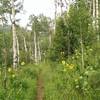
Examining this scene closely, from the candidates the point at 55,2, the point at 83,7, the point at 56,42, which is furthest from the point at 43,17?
the point at 83,7

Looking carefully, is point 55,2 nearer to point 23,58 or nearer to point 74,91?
point 23,58

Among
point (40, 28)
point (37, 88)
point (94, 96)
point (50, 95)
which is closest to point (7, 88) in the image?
point (50, 95)

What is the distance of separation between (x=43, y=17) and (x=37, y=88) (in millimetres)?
45408

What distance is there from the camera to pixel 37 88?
12188 mm

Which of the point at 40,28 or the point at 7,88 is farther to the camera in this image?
the point at 40,28

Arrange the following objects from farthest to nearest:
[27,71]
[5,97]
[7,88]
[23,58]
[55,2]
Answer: [23,58] → [55,2] → [27,71] → [7,88] → [5,97]

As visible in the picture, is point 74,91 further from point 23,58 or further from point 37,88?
point 23,58

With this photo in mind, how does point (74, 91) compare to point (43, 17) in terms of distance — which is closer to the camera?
point (74, 91)

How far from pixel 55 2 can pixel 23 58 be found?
36.5 ft

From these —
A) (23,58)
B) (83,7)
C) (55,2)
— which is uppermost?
(55,2)

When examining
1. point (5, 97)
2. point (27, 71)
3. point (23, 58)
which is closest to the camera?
point (5, 97)

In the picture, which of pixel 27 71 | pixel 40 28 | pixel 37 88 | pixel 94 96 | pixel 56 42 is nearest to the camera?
pixel 94 96

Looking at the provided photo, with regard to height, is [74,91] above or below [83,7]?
below

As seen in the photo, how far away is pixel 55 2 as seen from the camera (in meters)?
37.1
